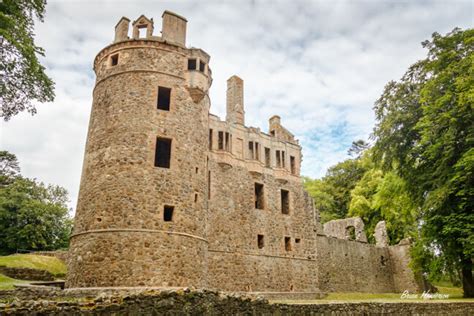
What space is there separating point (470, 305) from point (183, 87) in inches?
622

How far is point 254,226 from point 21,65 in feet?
46.3

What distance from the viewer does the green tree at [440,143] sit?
58.3 feet

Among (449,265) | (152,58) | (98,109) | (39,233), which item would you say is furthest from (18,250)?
(449,265)

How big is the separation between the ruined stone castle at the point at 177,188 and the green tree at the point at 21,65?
276cm

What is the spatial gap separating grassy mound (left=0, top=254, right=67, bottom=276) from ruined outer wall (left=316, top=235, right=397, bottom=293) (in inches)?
664

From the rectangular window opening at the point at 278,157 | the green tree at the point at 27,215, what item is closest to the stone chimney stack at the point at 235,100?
the rectangular window opening at the point at 278,157

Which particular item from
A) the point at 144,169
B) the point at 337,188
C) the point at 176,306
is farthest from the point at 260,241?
the point at 337,188

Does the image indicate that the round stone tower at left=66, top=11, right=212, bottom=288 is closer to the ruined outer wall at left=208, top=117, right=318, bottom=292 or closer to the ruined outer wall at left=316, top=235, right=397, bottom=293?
the ruined outer wall at left=208, top=117, right=318, bottom=292

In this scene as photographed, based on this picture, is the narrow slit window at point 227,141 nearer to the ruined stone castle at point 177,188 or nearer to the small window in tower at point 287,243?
the ruined stone castle at point 177,188

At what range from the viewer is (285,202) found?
81.8 feet

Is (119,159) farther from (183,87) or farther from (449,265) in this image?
(449,265)

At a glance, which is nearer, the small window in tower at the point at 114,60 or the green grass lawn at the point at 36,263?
the small window in tower at the point at 114,60

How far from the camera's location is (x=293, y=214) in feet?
80.6

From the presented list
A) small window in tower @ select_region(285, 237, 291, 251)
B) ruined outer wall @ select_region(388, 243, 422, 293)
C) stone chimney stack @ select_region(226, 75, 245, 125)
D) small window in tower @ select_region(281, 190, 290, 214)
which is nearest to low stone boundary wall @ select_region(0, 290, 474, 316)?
small window in tower @ select_region(285, 237, 291, 251)
